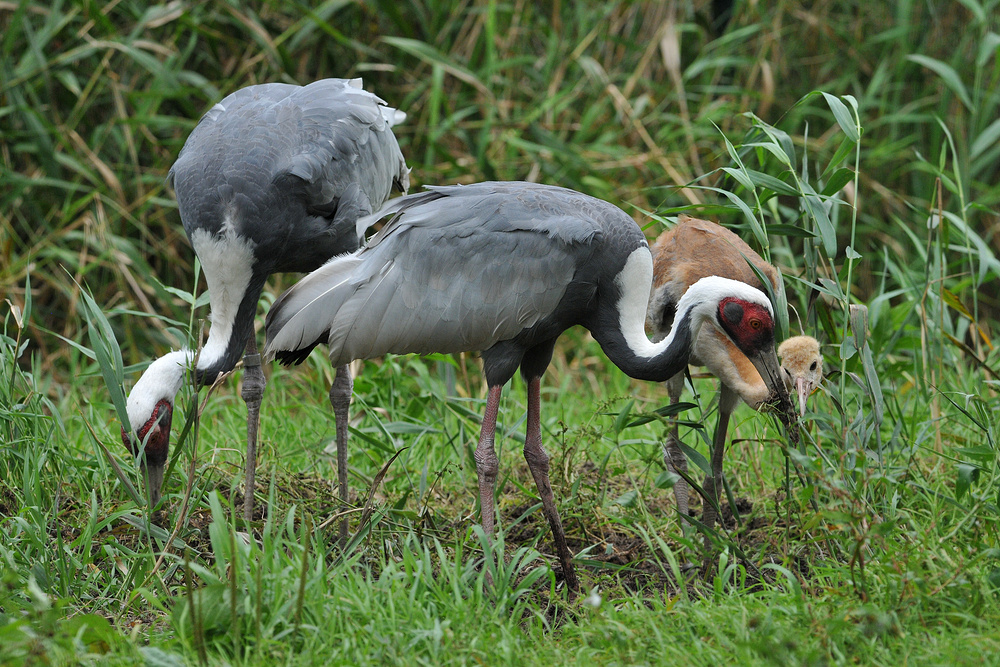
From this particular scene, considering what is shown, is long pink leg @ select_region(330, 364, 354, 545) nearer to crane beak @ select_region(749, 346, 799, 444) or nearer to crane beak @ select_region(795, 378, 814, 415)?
crane beak @ select_region(749, 346, 799, 444)

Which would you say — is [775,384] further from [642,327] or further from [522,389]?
[522,389]

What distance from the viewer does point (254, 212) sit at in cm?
399

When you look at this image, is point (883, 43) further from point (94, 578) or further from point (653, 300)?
point (94, 578)

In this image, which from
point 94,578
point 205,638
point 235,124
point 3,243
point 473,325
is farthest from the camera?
point 3,243

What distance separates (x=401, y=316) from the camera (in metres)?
3.72

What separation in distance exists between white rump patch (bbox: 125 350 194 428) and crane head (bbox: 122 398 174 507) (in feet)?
0.06

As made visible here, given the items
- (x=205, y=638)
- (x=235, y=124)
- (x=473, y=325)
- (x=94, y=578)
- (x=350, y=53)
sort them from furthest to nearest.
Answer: (x=350, y=53) → (x=235, y=124) → (x=473, y=325) → (x=94, y=578) → (x=205, y=638)

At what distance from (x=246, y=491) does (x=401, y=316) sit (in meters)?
1.02

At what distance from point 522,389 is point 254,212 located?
2.03 m

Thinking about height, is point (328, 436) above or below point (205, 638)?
below

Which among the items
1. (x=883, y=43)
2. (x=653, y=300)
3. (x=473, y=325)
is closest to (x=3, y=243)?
(x=473, y=325)

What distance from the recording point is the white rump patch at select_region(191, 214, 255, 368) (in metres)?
3.97

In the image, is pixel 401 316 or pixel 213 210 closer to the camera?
pixel 401 316

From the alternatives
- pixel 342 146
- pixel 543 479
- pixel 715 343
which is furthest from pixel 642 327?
pixel 342 146
